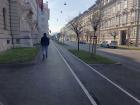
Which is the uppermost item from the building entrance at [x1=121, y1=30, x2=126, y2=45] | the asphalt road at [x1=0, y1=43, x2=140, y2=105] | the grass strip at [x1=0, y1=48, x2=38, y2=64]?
the building entrance at [x1=121, y1=30, x2=126, y2=45]

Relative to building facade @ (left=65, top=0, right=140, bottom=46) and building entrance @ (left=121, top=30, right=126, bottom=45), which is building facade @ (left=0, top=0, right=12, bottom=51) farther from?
building entrance @ (left=121, top=30, right=126, bottom=45)

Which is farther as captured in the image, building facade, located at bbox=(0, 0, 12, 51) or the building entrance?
the building entrance

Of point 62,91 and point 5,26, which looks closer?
point 62,91

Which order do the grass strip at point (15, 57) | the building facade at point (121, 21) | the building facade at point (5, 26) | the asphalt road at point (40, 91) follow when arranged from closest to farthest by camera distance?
the asphalt road at point (40, 91), the grass strip at point (15, 57), the building facade at point (5, 26), the building facade at point (121, 21)

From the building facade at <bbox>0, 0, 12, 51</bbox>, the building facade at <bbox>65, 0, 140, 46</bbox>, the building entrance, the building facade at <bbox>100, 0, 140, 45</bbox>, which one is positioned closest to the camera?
the building facade at <bbox>0, 0, 12, 51</bbox>

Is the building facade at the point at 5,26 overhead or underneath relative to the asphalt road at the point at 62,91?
overhead

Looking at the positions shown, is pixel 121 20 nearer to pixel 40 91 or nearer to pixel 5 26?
pixel 5 26

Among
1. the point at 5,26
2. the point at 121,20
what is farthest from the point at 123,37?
the point at 5,26

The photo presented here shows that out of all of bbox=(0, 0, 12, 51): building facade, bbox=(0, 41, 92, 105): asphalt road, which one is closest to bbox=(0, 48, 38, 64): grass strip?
bbox=(0, 0, 12, 51): building facade

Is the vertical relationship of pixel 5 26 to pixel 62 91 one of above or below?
above

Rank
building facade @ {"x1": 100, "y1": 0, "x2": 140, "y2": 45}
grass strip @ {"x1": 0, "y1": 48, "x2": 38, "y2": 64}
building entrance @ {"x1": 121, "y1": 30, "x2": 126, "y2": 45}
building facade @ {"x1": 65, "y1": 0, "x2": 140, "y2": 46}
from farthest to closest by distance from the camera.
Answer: building entrance @ {"x1": 121, "y1": 30, "x2": 126, "y2": 45} < building facade @ {"x1": 100, "y1": 0, "x2": 140, "y2": 45} < building facade @ {"x1": 65, "y1": 0, "x2": 140, "y2": 46} < grass strip @ {"x1": 0, "y1": 48, "x2": 38, "y2": 64}

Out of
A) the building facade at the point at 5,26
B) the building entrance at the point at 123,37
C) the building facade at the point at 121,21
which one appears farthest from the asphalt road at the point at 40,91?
the building entrance at the point at 123,37

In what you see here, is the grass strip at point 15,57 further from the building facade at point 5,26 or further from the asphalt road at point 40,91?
the asphalt road at point 40,91

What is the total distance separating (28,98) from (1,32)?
18.7m
